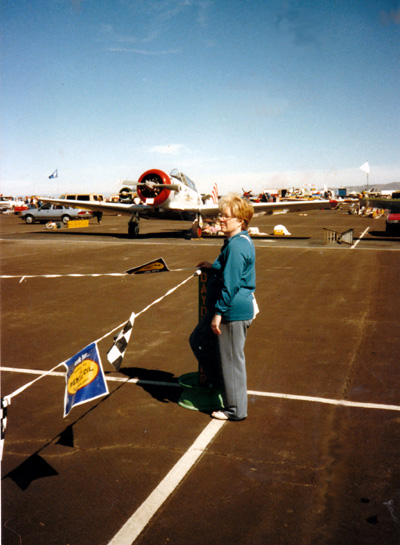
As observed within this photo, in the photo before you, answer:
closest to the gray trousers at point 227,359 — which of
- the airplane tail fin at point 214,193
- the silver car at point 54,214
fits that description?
the airplane tail fin at point 214,193

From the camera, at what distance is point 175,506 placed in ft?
9.73

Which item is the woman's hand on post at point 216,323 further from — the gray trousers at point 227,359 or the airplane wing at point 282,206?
the airplane wing at point 282,206

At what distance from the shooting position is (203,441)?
381 cm

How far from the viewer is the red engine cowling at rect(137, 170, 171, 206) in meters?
23.2

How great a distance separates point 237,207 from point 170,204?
2006 centimetres

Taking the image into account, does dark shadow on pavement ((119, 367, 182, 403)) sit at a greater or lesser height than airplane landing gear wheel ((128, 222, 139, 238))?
lesser

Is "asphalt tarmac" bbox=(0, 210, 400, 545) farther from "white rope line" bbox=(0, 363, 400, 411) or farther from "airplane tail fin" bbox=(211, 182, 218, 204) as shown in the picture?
"airplane tail fin" bbox=(211, 182, 218, 204)

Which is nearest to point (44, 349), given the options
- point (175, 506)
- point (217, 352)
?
point (217, 352)

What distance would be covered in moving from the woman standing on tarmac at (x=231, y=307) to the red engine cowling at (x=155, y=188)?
19.5 meters

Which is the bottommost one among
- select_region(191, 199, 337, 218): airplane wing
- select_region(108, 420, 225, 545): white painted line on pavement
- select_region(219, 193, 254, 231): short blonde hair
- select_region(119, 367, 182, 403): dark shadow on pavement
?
select_region(108, 420, 225, 545): white painted line on pavement

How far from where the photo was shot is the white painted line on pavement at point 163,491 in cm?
273

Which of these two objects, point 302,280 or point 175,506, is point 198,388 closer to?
point 175,506

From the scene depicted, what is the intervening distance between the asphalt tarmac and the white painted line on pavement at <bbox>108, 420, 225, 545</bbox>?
0.04 ft

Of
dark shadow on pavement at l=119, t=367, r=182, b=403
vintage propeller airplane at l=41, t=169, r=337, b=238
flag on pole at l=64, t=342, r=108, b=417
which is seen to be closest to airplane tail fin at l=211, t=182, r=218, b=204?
vintage propeller airplane at l=41, t=169, r=337, b=238
